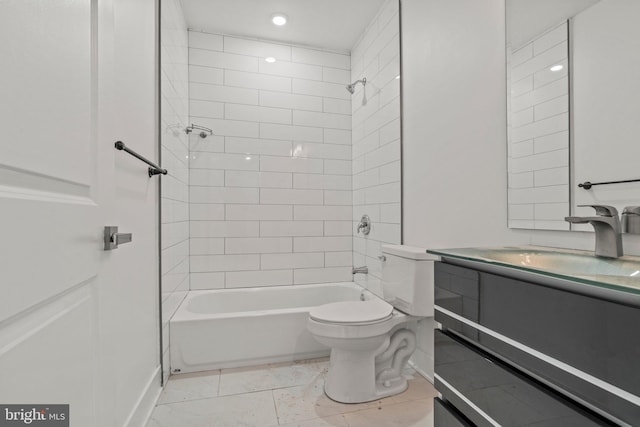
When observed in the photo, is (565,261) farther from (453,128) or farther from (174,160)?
(174,160)

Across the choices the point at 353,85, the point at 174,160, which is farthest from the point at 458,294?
the point at 353,85

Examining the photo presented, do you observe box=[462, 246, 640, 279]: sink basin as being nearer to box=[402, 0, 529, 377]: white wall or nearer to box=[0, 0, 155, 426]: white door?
box=[402, 0, 529, 377]: white wall

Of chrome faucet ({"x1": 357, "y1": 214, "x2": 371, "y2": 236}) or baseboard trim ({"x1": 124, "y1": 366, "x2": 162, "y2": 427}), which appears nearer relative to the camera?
baseboard trim ({"x1": 124, "y1": 366, "x2": 162, "y2": 427})

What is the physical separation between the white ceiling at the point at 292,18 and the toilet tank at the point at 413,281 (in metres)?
1.94

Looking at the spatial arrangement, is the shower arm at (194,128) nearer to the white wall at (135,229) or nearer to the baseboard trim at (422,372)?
the white wall at (135,229)

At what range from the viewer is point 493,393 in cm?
88

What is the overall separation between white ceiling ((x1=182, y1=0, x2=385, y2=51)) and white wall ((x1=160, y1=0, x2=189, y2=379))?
218mm

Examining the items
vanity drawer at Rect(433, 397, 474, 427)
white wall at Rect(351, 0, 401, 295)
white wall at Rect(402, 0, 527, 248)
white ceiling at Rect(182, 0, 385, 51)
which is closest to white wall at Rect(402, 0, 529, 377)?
white wall at Rect(402, 0, 527, 248)

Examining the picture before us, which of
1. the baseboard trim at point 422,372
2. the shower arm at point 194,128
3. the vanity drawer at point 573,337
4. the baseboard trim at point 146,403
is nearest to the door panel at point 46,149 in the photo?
the baseboard trim at point 146,403

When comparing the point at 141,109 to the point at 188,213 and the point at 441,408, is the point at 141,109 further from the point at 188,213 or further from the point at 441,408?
the point at 441,408

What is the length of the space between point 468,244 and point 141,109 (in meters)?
1.81

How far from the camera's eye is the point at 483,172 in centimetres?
157

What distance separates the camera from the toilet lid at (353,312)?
1.74 meters

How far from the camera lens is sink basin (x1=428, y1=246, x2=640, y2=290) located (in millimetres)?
857
